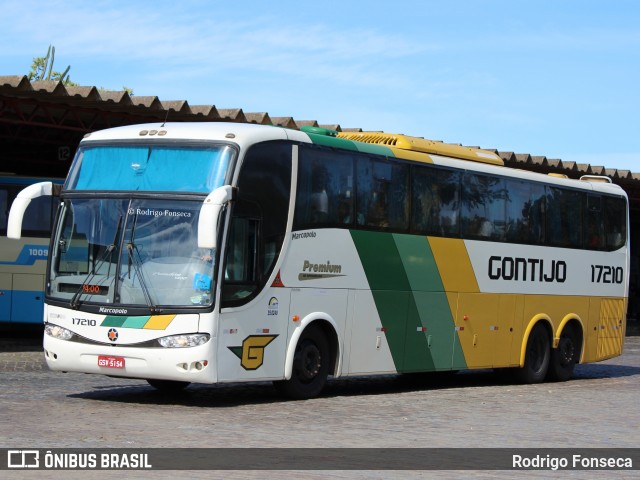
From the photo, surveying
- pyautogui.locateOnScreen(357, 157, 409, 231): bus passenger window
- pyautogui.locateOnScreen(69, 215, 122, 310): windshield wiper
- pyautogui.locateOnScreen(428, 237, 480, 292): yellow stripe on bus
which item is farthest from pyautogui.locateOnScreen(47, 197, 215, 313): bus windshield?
pyautogui.locateOnScreen(428, 237, 480, 292): yellow stripe on bus

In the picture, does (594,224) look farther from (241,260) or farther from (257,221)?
(241,260)

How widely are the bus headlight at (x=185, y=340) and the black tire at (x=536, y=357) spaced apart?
8.19m

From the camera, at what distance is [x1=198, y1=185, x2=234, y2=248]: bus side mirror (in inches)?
480

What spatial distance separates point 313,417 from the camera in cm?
1295

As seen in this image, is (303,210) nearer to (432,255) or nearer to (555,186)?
(432,255)

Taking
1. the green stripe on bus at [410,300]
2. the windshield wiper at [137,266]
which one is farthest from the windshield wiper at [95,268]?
the green stripe on bus at [410,300]

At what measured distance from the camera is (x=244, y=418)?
12648 millimetres

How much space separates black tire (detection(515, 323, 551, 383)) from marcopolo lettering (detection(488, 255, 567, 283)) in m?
0.87

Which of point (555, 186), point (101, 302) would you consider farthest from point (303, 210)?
point (555, 186)

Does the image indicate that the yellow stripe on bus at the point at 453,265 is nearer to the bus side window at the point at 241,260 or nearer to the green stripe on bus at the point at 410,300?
the green stripe on bus at the point at 410,300

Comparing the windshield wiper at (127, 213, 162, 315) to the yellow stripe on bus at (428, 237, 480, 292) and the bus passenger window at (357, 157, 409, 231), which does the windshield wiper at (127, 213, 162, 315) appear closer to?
the bus passenger window at (357, 157, 409, 231)

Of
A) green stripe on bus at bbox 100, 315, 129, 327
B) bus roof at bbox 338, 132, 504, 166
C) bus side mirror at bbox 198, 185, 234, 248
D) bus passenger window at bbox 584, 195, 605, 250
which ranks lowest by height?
green stripe on bus at bbox 100, 315, 129, 327

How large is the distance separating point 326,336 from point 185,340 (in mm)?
2813

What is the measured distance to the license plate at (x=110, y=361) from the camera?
13430 mm
